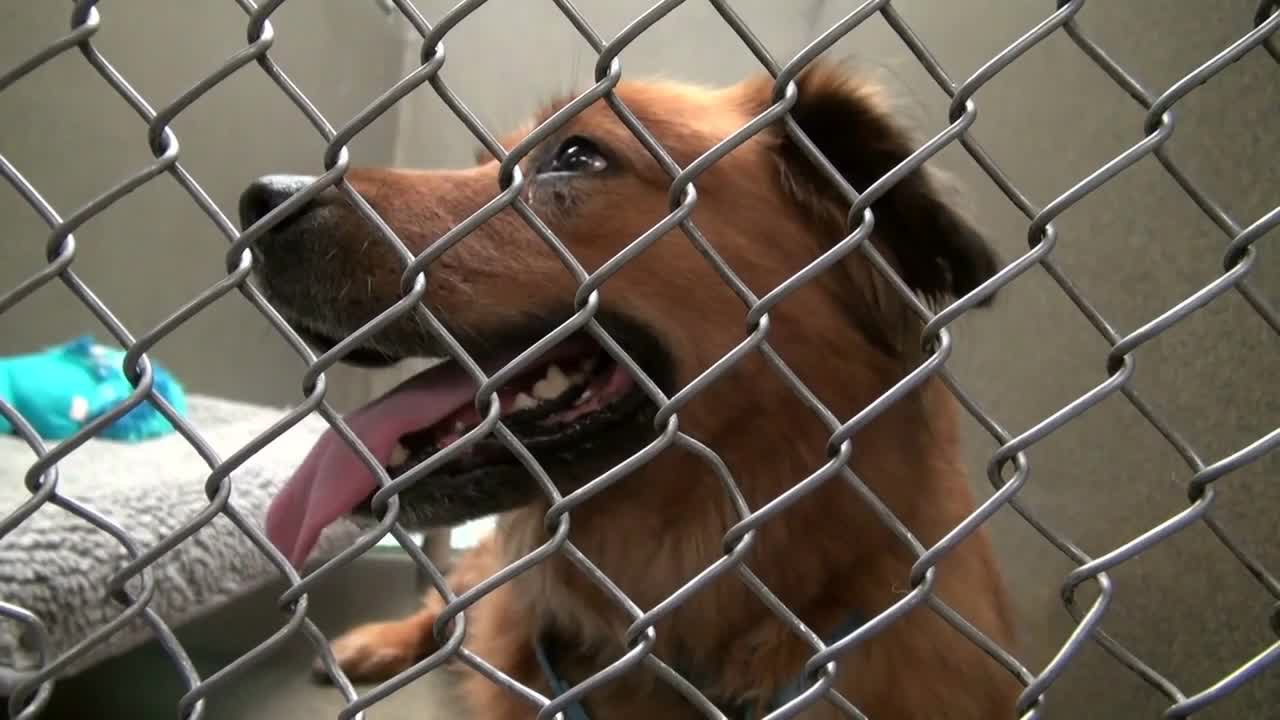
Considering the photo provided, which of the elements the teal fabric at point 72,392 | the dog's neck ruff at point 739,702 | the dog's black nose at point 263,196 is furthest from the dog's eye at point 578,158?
the teal fabric at point 72,392

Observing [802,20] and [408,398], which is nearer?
[408,398]

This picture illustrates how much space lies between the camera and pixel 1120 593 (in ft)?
4.73

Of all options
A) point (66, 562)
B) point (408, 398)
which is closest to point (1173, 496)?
point (408, 398)

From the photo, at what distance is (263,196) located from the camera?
1.03 meters

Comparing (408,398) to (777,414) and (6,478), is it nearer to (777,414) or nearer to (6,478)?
(777,414)

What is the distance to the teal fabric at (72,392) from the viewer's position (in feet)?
6.85

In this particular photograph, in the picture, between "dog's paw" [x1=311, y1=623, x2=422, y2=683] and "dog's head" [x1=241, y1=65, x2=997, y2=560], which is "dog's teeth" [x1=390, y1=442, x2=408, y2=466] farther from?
"dog's paw" [x1=311, y1=623, x2=422, y2=683]

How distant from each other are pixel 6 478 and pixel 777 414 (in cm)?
144

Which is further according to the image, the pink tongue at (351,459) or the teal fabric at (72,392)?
the teal fabric at (72,392)

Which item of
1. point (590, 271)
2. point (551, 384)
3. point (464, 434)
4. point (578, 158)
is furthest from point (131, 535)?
point (578, 158)

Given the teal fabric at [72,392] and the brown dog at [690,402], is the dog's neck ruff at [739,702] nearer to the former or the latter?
the brown dog at [690,402]

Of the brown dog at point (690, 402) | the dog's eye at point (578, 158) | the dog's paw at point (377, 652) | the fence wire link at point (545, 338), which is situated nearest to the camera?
the fence wire link at point (545, 338)

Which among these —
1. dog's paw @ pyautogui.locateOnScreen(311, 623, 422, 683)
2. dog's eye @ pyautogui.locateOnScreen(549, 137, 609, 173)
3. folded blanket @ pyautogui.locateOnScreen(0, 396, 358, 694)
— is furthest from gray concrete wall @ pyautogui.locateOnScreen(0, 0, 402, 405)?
dog's eye @ pyautogui.locateOnScreen(549, 137, 609, 173)

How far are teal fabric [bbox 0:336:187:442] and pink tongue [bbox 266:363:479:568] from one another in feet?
3.67
